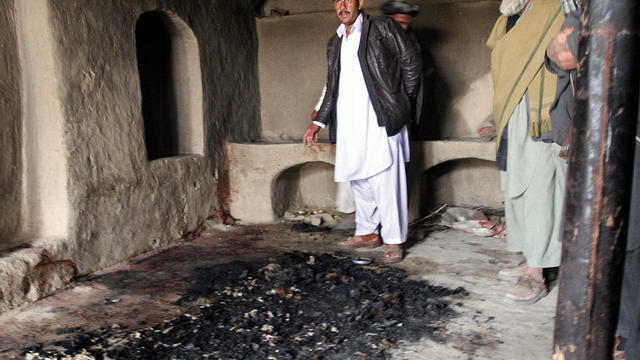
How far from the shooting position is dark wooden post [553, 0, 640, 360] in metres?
1.08

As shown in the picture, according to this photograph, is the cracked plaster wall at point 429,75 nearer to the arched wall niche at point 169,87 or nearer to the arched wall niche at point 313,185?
the arched wall niche at point 313,185

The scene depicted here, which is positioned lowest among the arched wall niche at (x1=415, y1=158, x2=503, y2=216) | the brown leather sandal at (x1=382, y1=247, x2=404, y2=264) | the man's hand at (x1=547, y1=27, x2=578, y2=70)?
the brown leather sandal at (x1=382, y1=247, x2=404, y2=264)

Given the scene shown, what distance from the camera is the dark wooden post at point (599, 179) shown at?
1.08 metres

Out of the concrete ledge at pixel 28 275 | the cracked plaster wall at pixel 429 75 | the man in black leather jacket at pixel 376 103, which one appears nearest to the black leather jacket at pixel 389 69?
the man in black leather jacket at pixel 376 103

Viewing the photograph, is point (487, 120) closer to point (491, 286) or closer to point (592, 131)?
point (491, 286)

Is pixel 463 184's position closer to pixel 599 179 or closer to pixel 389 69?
pixel 389 69

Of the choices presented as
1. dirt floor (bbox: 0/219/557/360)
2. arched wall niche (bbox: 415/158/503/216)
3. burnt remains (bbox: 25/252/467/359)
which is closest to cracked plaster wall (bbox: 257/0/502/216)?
arched wall niche (bbox: 415/158/503/216)

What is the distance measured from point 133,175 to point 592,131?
3.60 metres

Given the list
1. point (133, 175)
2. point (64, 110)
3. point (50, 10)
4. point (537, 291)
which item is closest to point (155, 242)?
point (133, 175)

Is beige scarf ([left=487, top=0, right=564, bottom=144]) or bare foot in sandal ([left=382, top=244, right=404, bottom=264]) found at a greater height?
beige scarf ([left=487, top=0, right=564, bottom=144])

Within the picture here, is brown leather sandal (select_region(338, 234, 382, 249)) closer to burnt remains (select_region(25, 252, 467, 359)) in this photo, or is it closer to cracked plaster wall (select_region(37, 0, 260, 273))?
burnt remains (select_region(25, 252, 467, 359))

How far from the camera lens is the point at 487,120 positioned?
5625 mm

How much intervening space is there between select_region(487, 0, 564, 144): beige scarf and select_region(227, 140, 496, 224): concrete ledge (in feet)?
6.40

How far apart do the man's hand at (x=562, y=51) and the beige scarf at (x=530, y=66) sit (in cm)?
95
